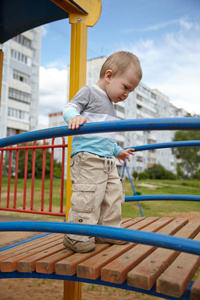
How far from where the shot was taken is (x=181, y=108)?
55.2 meters

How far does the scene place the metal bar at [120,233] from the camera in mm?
847

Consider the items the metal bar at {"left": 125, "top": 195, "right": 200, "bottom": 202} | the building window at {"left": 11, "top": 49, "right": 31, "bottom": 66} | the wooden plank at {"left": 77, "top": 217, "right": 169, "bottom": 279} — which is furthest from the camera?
the building window at {"left": 11, "top": 49, "right": 31, "bottom": 66}

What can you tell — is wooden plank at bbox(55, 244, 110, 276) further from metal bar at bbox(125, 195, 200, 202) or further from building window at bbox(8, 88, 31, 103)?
building window at bbox(8, 88, 31, 103)

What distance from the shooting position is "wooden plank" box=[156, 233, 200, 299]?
3.05 feet

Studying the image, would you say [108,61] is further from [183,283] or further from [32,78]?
[32,78]

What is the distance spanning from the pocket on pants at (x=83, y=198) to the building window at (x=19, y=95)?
25.5 m

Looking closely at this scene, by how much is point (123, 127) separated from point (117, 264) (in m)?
0.54

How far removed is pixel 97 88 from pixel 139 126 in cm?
59

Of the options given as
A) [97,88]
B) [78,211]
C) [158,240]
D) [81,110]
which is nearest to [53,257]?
[78,211]

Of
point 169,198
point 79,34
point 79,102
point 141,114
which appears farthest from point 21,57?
point 79,102

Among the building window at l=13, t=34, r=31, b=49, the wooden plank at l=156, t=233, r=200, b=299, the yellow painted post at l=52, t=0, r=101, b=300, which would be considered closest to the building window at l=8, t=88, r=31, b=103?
the building window at l=13, t=34, r=31, b=49

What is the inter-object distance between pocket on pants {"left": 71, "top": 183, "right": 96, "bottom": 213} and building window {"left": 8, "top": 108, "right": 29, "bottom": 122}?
25.2 metres

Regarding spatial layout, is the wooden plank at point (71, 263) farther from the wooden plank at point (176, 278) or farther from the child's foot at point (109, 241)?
the wooden plank at point (176, 278)

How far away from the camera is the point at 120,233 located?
3.15 feet
